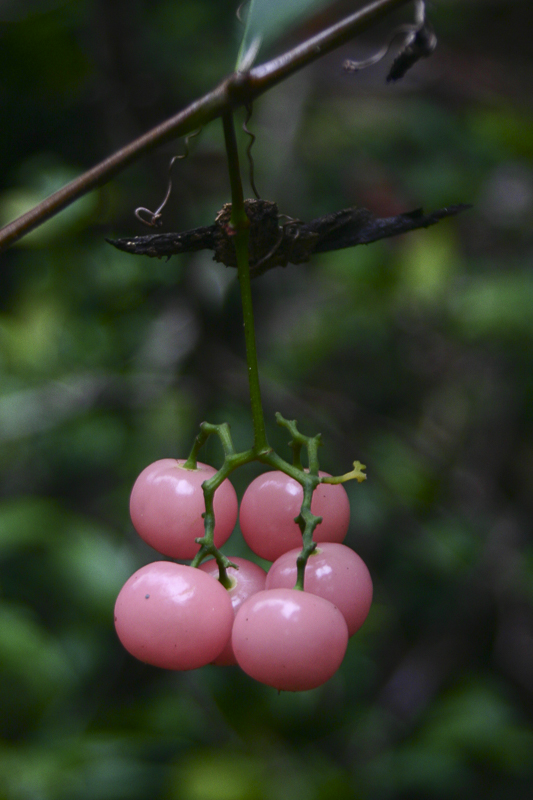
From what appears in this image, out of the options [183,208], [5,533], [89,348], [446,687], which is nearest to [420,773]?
[446,687]

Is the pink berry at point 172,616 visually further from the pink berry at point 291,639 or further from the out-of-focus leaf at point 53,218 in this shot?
the out-of-focus leaf at point 53,218

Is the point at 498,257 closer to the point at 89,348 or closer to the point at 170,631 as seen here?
the point at 89,348

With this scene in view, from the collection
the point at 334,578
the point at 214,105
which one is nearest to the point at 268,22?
the point at 214,105

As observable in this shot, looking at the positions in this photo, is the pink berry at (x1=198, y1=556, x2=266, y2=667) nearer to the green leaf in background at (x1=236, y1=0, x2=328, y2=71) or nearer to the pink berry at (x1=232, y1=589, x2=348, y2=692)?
the pink berry at (x1=232, y1=589, x2=348, y2=692)

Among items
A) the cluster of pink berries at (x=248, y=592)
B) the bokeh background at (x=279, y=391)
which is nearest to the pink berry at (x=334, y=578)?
the cluster of pink berries at (x=248, y=592)

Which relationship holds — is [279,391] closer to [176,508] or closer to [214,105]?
[176,508]

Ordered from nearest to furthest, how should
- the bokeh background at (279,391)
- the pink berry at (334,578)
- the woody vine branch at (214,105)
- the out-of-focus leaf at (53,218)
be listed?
the woody vine branch at (214,105) < the pink berry at (334,578) < the out-of-focus leaf at (53,218) < the bokeh background at (279,391)
